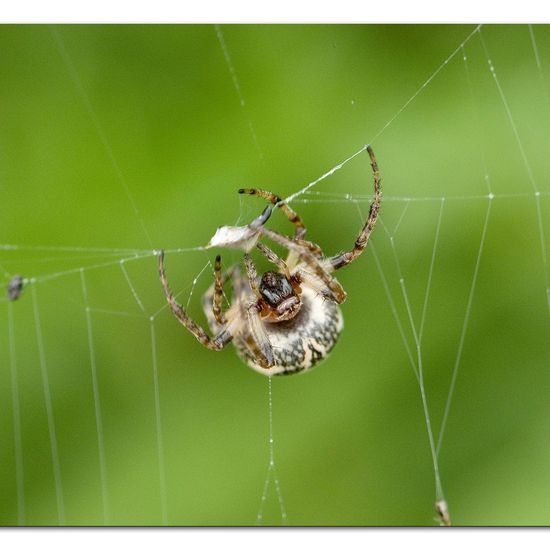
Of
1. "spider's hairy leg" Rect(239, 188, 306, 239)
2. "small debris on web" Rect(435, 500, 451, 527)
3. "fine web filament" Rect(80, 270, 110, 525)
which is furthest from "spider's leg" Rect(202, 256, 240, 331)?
"small debris on web" Rect(435, 500, 451, 527)

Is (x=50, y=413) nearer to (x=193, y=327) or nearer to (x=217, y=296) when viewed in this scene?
(x=193, y=327)

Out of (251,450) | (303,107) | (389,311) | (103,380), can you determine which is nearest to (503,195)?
(389,311)

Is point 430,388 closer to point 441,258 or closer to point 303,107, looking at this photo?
point 441,258

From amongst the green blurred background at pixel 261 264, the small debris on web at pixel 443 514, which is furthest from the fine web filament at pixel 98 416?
the small debris on web at pixel 443 514

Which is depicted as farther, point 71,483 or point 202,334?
point 71,483

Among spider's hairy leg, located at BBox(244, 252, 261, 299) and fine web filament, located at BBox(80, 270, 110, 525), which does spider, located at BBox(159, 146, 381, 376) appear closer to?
spider's hairy leg, located at BBox(244, 252, 261, 299)
